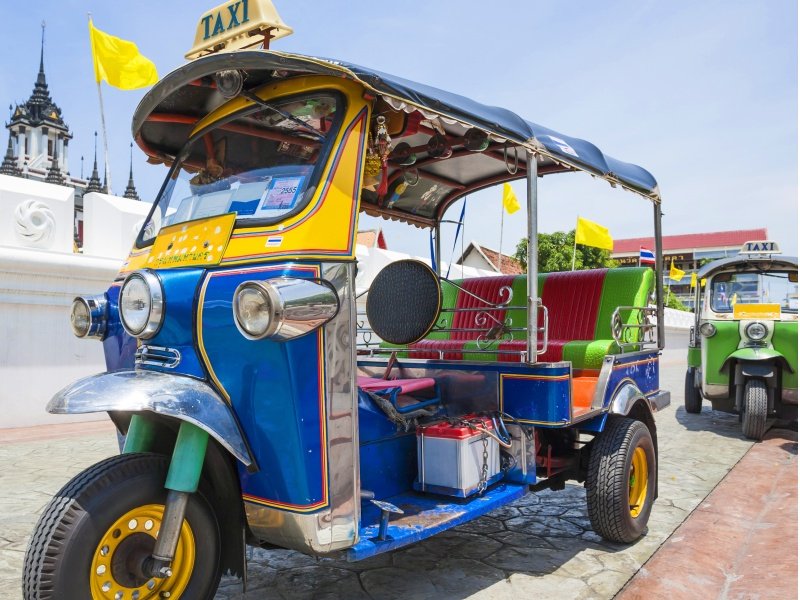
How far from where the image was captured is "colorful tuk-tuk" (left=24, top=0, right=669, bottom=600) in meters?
2.30

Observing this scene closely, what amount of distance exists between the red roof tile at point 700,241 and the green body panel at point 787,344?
43.0m

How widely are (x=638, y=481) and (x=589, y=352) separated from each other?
85 cm

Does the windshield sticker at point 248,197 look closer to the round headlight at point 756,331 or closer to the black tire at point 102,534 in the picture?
the black tire at point 102,534

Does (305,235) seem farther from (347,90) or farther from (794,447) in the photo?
(794,447)

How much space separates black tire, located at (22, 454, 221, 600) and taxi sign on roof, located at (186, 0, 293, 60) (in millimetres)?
1886

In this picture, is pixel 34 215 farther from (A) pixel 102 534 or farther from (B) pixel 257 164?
(A) pixel 102 534

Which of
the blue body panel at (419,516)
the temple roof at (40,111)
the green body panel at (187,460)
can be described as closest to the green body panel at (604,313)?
the blue body panel at (419,516)

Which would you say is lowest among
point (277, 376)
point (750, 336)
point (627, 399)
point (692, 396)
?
point (692, 396)

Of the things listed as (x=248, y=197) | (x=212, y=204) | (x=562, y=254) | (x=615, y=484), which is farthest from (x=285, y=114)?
(x=562, y=254)

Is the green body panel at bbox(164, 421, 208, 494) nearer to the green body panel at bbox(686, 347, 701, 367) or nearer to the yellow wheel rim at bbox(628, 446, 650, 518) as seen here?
the yellow wheel rim at bbox(628, 446, 650, 518)

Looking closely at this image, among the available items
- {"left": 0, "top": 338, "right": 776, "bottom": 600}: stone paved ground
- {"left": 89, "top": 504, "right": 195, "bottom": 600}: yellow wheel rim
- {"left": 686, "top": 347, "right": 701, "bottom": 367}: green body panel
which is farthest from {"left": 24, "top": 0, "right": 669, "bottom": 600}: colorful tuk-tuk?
{"left": 686, "top": 347, "right": 701, "bottom": 367}: green body panel

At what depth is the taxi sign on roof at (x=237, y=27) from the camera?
3014mm

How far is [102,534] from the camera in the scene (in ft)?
7.07

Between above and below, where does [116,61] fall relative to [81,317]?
above
